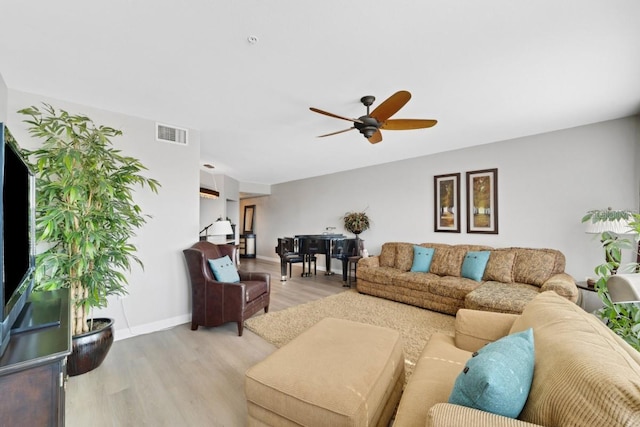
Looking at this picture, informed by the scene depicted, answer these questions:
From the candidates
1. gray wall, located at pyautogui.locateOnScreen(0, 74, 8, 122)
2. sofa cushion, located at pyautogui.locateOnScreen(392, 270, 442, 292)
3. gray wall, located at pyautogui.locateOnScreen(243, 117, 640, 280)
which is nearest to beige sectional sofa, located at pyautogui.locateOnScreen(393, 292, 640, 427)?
sofa cushion, located at pyautogui.locateOnScreen(392, 270, 442, 292)

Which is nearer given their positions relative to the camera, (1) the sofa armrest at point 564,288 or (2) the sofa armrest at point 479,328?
(2) the sofa armrest at point 479,328

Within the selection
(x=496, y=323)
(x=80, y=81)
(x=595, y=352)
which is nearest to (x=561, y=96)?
(x=496, y=323)

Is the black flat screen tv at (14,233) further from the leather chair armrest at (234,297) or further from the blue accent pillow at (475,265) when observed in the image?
the blue accent pillow at (475,265)

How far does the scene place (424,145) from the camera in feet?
14.1

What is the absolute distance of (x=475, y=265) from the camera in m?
3.88

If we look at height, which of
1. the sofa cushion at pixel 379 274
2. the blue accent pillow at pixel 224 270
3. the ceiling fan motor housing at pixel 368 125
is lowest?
the sofa cushion at pixel 379 274

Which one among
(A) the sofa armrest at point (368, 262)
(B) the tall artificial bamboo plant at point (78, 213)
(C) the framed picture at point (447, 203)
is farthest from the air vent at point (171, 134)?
(C) the framed picture at point (447, 203)

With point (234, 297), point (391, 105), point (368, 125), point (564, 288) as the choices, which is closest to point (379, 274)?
point (564, 288)

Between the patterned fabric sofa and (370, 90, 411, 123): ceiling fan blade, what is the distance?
2383mm

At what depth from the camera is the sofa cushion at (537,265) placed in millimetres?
3435

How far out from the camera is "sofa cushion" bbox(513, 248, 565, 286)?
135 inches

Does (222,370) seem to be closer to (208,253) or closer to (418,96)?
(208,253)

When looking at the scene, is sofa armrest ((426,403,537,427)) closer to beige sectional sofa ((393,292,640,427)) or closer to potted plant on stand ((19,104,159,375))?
beige sectional sofa ((393,292,640,427))

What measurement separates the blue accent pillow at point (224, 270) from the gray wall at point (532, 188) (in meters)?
3.21
